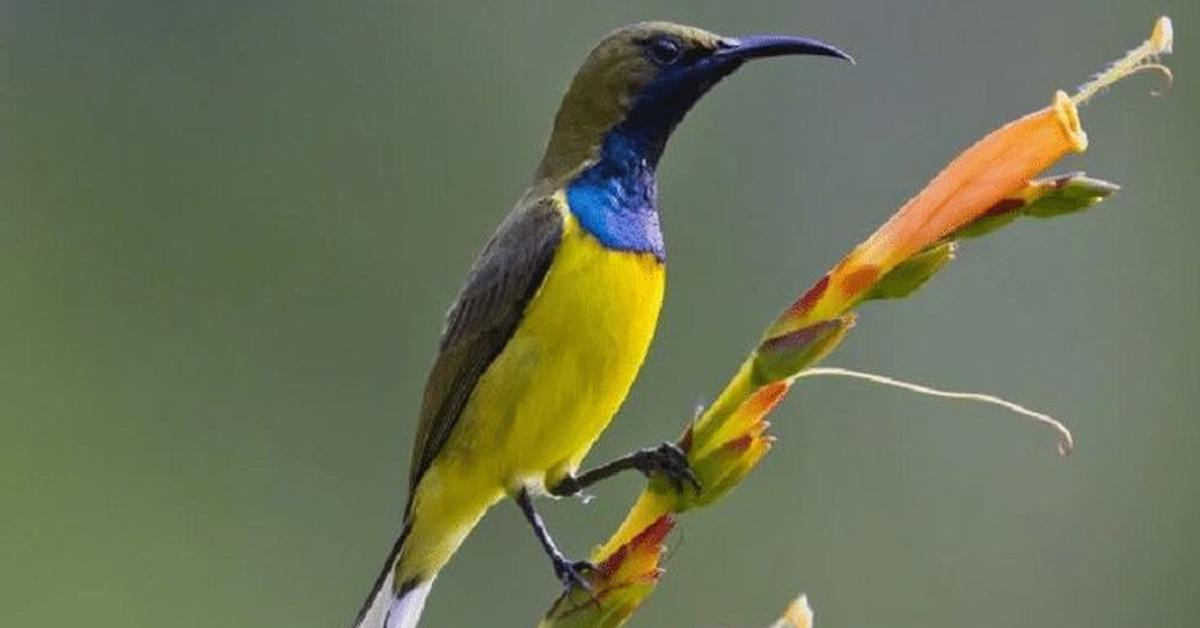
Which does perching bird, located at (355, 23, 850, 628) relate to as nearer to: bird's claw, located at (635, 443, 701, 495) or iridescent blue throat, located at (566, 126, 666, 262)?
iridescent blue throat, located at (566, 126, 666, 262)

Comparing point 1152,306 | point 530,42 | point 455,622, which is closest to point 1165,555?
point 1152,306

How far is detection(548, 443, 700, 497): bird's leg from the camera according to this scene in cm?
79

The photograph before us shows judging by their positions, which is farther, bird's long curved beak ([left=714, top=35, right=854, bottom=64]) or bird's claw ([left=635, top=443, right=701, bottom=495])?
bird's long curved beak ([left=714, top=35, right=854, bottom=64])

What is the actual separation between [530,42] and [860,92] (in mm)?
703

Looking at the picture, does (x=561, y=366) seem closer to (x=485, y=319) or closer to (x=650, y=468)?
(x=485, y=319)

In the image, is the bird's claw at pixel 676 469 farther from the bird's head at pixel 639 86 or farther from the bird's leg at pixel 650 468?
the bird's head at pixel 639 86

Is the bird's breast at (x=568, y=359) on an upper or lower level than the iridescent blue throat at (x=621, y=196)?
lower

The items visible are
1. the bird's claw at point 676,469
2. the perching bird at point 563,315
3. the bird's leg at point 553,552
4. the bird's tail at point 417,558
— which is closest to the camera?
the bird's claw at point 676,469

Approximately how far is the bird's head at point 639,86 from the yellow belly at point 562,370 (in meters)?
0.07

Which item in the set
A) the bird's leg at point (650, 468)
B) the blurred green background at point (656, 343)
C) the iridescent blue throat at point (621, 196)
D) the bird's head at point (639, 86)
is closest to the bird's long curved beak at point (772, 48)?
the bird's head at point (639, 86)

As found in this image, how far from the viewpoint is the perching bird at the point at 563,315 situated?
1253 millimetres

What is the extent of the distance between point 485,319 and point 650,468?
18.1 inches

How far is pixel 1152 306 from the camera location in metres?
3.97

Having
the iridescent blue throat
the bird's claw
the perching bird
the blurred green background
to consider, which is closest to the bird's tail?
the perching bird
